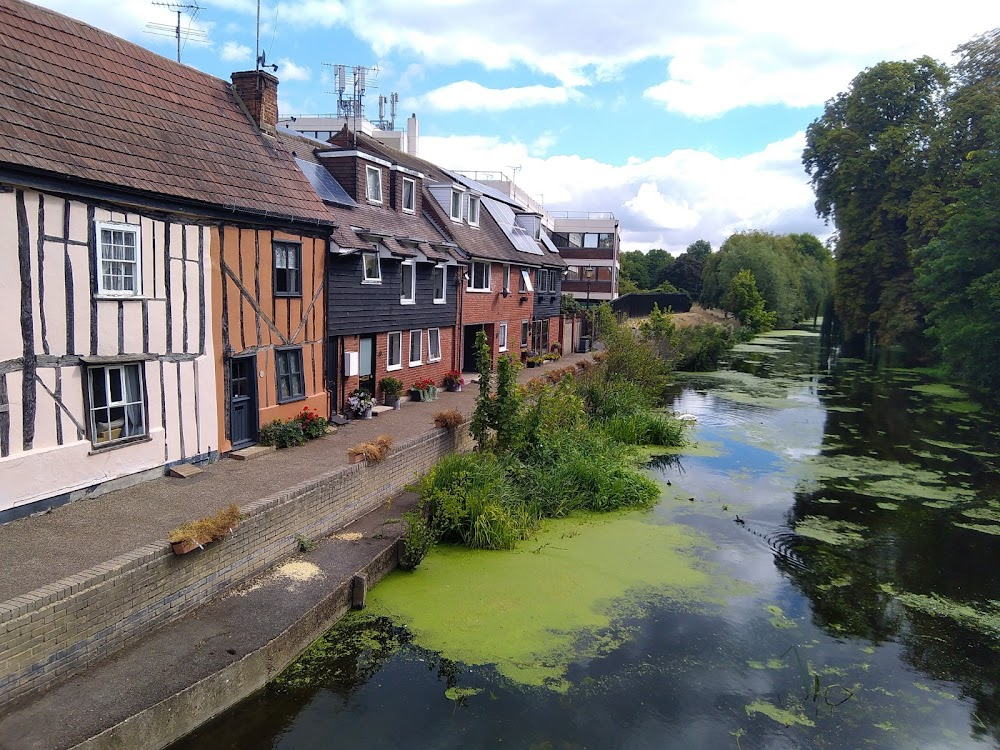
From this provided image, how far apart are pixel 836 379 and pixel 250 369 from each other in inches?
1117

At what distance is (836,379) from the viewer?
33.0 meters

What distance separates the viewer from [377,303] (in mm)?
18000

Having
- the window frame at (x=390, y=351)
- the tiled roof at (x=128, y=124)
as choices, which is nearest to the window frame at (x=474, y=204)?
the window frame at (x=390, y=351)

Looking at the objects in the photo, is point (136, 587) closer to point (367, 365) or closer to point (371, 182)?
point (367, 365)

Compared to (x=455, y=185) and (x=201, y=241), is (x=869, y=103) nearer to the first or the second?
(x=455, y=185)

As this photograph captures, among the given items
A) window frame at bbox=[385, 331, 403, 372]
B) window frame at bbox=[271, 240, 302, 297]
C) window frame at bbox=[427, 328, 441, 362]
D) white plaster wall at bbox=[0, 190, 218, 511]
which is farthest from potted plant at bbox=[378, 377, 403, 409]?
white plaster wall at bbox=[0, 190, 218, 511]

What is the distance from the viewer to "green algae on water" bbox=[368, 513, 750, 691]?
27.4ft

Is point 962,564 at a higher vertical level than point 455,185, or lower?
lower

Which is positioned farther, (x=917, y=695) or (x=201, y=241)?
(x=201, y=241)

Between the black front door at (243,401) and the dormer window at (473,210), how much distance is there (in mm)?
13413

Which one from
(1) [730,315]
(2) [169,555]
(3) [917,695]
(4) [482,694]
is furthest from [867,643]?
(1) [730,315]

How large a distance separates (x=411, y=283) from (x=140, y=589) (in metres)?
13.5

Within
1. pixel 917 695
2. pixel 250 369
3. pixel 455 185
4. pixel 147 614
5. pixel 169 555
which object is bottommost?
pixel 917 695

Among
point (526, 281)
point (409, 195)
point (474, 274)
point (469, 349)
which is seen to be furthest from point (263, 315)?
point (526, 281)
